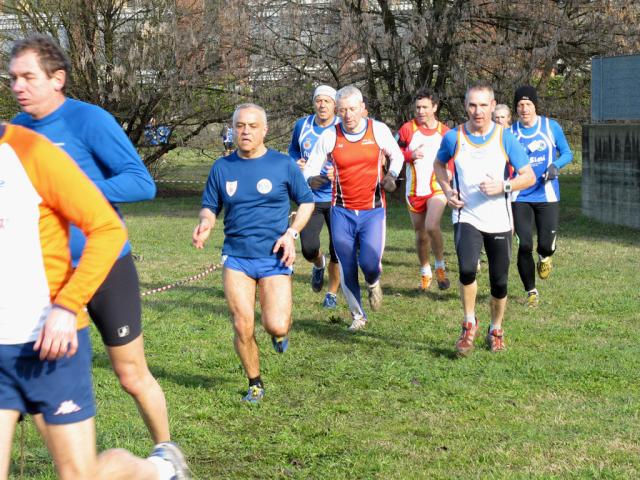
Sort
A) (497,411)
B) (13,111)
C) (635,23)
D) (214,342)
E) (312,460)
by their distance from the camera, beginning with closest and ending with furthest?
(312,460) < (497,411) < (214,342) < (635,23) < (13,111)

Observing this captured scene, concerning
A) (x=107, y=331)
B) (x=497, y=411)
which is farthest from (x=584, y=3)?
(x=107, y=331)

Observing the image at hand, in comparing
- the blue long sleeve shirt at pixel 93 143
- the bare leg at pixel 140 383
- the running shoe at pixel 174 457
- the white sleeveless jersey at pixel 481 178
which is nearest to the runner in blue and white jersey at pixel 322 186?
the white sleeveless jersey at pixel 481 178

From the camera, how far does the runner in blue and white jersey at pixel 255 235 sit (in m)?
7.11

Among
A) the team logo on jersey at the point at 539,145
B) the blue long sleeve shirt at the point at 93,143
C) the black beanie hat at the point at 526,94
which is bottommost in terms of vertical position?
the team logo on jersey at the point at 539,145

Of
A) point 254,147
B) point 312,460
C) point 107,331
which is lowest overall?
point 312,460

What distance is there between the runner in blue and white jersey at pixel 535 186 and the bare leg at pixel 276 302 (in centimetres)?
420

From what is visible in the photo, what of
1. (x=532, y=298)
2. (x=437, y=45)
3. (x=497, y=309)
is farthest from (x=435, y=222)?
(x=437, y=45)

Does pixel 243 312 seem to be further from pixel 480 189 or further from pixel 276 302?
pixel 480 189

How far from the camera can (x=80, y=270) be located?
3.69 m

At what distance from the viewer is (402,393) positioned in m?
7.37

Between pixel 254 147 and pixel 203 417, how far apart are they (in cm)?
183

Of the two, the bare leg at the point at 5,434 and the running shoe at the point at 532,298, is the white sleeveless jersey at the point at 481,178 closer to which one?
the running shoe at the point at 532,298

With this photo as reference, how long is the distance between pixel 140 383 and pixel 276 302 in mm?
2214

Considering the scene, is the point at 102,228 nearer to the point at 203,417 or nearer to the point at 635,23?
the point at 203,417
